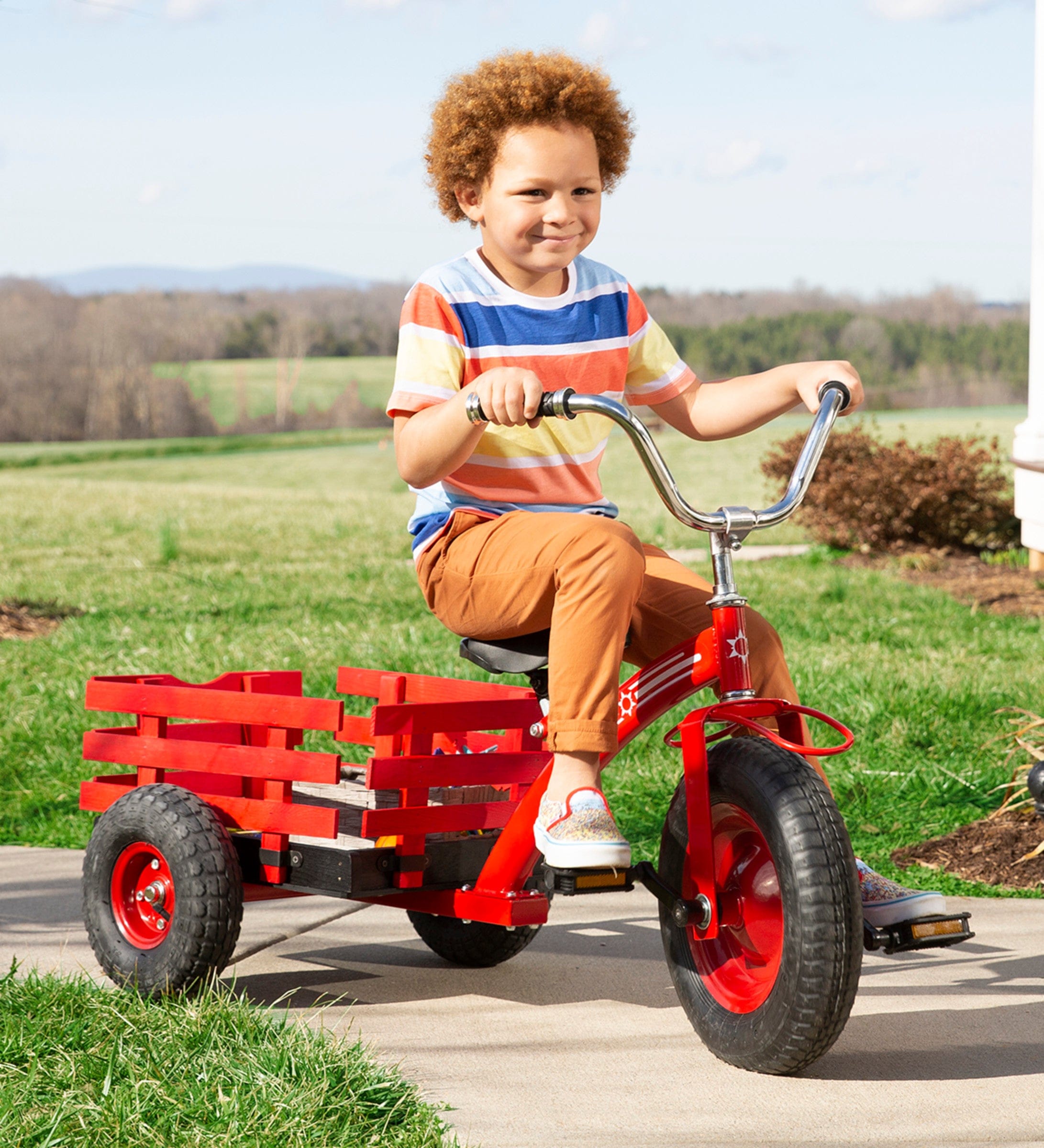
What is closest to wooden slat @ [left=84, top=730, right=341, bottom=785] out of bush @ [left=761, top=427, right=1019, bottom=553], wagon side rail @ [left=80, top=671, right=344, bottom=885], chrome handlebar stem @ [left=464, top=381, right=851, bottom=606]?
wagon side rail @ [left=80, top=671, right=344, bottom=885]

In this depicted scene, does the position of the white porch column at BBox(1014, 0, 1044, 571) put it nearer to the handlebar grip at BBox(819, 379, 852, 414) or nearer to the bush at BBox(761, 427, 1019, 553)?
the bush at BBox(761, 427, 1019, 553)

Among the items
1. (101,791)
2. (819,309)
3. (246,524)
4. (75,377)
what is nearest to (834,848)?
(101,791)

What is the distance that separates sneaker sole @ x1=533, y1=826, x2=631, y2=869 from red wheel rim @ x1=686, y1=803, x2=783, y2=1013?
22 centimetres

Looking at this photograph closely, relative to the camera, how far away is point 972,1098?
274cm

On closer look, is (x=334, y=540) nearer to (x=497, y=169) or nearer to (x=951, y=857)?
(x=951, y=857)

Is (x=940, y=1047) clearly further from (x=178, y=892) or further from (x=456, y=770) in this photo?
(x=178, y=892)

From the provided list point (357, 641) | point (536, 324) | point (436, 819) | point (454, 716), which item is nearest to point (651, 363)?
point (536, 324)

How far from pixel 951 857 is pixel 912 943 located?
175cm

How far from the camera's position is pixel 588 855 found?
Answer: 281cm

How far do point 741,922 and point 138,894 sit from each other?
144 cm

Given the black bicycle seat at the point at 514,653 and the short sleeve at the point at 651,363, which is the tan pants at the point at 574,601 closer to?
the black bicycle seat at the point at 514,653

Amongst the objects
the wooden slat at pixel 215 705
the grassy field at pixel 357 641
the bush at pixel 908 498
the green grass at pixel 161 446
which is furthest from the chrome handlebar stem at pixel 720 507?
the green grass at pixel 161 446

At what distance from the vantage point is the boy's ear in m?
3.24

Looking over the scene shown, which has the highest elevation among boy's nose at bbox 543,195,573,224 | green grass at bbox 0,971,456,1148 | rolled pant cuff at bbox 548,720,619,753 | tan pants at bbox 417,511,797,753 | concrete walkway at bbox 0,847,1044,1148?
boy's nose at bbox 543,195,573,224
